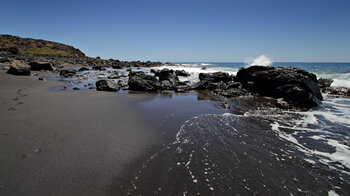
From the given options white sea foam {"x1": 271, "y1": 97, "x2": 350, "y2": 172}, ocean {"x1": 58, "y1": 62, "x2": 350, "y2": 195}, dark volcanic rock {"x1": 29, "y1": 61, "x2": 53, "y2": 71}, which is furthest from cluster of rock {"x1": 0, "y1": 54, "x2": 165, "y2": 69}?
white sea foam {"x1": 271, "y1": 97, "x2": 350, "y2": 172}

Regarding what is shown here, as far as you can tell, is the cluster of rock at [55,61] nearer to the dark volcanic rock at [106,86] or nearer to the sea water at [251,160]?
the dark volcanic rock at [106,86]

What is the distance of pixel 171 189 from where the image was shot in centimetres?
346

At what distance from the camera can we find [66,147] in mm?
4848

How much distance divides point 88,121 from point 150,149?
362cm

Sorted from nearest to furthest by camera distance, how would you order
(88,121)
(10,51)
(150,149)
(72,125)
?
(150,149) → (72,125) → (88,121) → (10,51)

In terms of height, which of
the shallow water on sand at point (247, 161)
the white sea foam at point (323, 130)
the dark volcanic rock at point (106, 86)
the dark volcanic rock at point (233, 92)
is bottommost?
the white sea foam at point (323, 130)

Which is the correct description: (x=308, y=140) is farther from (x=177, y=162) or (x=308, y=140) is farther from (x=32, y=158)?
(x=32, y=158)

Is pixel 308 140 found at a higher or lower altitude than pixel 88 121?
lower

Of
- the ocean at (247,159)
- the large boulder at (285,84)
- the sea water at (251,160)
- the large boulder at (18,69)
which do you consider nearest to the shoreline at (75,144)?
the ocean at (247,159)

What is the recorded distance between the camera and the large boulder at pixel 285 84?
11230 mm

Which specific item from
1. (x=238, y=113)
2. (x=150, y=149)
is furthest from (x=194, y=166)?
(x=238, y=113)

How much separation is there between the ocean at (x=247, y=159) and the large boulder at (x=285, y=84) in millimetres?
3428

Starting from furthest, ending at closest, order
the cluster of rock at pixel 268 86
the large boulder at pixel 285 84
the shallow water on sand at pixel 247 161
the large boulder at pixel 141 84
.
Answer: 1. the large boulder at pixel 141 84
2. the cluster of rock at pixel 268 86
3. the large boulder at pixel 285 84
4. the shallow water on sand at pixel 247 161

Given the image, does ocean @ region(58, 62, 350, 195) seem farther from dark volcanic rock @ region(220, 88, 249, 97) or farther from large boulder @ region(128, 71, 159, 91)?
large boulder @ region(128, 71, 159, 91)
